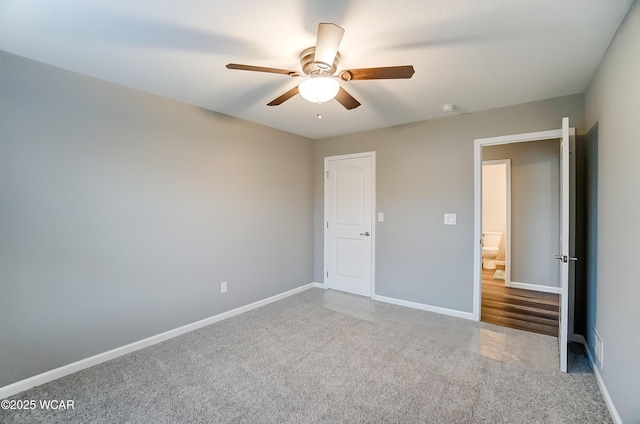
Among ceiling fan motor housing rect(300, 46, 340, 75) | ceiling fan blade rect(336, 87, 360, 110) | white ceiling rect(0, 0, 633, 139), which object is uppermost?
white ceiling rect(0, 0, 633, 139)

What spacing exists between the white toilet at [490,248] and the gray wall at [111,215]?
4.35 meters

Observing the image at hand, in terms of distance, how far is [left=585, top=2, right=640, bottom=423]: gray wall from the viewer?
5.05ft

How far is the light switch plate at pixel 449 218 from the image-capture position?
137 inches

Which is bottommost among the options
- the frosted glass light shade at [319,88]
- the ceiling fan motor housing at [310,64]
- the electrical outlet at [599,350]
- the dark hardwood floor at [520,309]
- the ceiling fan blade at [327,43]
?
the dark hardwood floor at [520,309]

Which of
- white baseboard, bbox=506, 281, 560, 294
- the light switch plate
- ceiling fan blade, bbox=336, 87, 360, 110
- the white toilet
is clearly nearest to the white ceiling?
ceiling fan blade, bbox=336, 87, 360, 110

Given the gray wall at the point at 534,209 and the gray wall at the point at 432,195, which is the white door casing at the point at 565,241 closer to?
the gray wall at the point at 432,195

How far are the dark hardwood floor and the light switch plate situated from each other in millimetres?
1156

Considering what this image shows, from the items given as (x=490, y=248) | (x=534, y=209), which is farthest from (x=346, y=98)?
(x=490, y=248)

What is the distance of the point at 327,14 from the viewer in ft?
5.40

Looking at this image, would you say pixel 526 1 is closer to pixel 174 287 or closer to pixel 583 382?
pixel 583 382

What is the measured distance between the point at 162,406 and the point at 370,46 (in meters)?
2.72

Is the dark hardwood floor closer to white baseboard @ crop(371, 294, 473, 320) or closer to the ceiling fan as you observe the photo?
white baseboard @ crop(371, 294, 473, 320)

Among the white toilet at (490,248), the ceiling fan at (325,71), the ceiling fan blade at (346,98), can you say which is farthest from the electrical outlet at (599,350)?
the white toilet at (490,248)

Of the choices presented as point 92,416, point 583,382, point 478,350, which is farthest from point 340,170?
point 92,416
